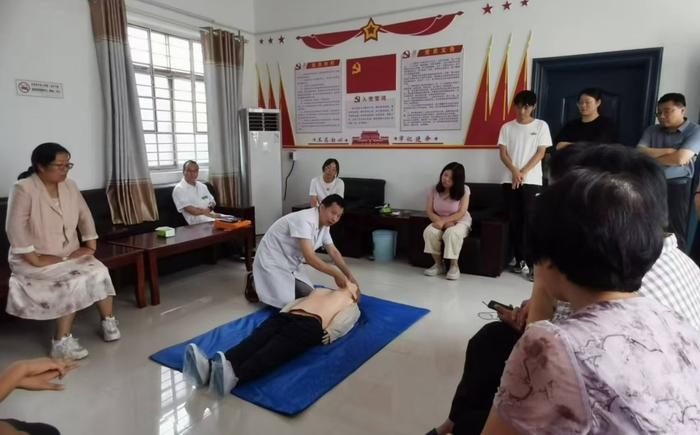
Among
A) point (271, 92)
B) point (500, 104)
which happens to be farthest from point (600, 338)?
point (271, 92)

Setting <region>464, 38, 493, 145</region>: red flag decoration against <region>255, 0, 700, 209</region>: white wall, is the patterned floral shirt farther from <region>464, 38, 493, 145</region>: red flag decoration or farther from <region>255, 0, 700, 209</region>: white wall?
<region>464, 38, 493, 145</region>: red flag decoration

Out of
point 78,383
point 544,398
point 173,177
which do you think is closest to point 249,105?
Answer: point 173,177

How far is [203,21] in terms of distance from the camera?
4.93 meters

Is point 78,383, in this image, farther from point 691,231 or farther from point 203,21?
point 691,231

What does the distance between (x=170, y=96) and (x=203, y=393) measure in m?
3.59

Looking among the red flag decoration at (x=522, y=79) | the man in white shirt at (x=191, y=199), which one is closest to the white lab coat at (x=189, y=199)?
the man in white shirt at (x=191, y=199)

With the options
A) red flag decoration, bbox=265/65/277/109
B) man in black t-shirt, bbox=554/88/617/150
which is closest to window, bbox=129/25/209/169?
red flag decoration, bbox=265/65/277/109

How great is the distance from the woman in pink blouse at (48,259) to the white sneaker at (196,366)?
0.77 m

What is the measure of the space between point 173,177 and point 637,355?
15.6 feet

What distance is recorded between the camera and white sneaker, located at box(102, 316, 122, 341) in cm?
271

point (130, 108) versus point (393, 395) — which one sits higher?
point (130, 108)

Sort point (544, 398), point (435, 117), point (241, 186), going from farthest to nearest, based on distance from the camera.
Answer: point (241, 186), point (435, 117), point (544, 398)

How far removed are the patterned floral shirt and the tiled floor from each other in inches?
53.6

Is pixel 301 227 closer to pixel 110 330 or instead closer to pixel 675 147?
pixel 110 330
